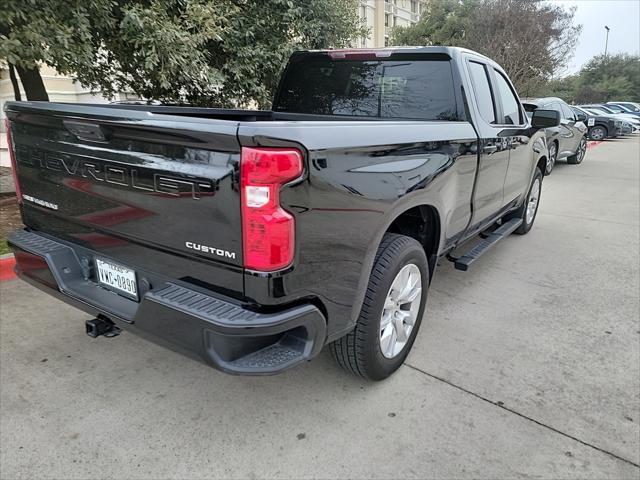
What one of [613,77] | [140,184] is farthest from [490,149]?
[613,77]

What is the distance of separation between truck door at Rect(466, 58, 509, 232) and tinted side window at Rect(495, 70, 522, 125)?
29cm

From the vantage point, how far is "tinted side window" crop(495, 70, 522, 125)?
4.40 metres

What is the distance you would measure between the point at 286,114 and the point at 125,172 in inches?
83.6

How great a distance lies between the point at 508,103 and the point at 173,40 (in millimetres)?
3387

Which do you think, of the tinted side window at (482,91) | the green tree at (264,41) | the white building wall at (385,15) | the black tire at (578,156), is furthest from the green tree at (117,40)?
the white building wall at (385,15)

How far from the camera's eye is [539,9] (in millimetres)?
21391

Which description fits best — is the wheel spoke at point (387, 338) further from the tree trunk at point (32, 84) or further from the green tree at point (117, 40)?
the tree trunk at point (32, 84)

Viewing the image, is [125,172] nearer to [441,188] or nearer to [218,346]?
[218,346]

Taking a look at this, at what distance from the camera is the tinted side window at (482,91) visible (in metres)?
3.76

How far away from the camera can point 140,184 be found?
2.11 m

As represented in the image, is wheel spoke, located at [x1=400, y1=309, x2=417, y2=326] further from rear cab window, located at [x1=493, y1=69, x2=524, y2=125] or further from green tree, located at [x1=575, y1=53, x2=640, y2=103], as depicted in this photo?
green tree, located at [x1=575, y1=53, x2=640, y2=103]

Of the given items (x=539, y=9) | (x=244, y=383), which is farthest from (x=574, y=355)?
(x=539, y=9)

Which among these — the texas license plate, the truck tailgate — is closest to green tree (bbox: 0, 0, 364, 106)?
the truck tailgate

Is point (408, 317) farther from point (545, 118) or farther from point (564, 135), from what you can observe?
point (564, 135)
